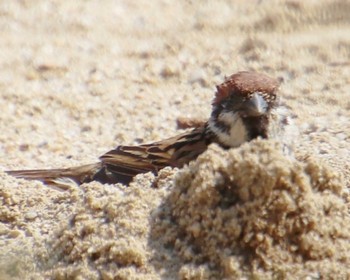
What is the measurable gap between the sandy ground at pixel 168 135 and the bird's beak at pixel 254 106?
298 mm

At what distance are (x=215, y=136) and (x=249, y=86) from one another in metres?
0.36

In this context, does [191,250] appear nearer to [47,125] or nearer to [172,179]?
[172,179]

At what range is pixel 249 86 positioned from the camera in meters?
5.27

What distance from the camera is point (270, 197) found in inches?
138

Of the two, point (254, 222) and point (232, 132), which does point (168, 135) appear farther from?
point (254, 222)

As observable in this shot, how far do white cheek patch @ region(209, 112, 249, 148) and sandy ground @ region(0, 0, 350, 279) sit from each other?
303 mm

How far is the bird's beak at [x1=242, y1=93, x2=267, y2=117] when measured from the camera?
5242 millimetres

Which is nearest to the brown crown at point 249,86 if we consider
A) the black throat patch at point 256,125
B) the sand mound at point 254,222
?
the black throat patch at point 256,125

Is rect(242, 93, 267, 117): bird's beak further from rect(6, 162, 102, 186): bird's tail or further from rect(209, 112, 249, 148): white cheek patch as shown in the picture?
rect(6, 162, 102, 186): bird's tail

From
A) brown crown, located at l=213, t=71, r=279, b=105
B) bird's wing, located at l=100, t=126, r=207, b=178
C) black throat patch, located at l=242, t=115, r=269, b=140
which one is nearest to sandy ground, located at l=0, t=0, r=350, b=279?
black throat patch, located at l=242, t=115, r=269, b=140

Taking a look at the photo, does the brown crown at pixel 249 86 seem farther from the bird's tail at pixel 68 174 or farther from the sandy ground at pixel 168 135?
the bird's tail at pixel 68 174

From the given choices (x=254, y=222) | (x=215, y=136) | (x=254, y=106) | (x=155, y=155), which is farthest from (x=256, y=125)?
(x=254, y=222)

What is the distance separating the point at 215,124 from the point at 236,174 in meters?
2.02

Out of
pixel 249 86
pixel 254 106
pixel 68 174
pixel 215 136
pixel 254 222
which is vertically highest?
pixel 249 86
